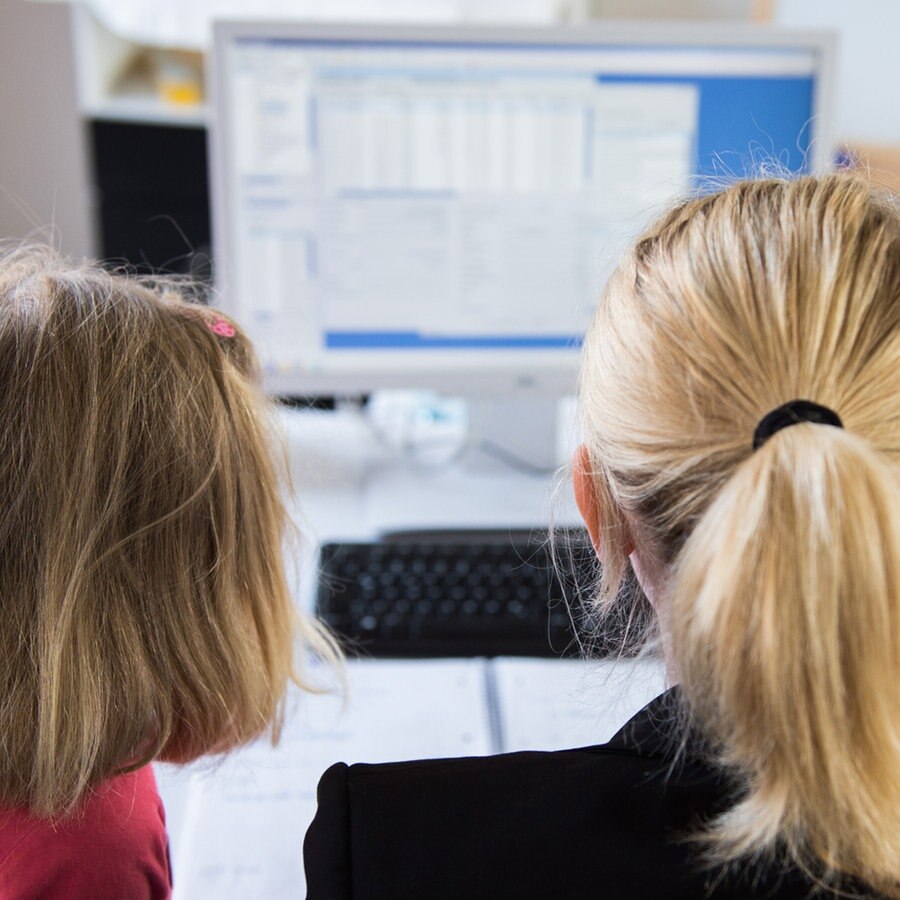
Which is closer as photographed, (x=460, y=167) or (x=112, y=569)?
(x=112, y=569)

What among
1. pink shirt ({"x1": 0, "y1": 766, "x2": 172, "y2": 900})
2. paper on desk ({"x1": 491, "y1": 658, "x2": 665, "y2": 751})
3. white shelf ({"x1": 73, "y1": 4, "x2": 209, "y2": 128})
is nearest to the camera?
pink shirt ({"x1": 0, "y1": 766, "x2": 172, "y2": 900})

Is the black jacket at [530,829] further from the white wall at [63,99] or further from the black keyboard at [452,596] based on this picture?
the white wall at [63,99]

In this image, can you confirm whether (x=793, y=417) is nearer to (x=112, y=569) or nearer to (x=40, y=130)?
(x=112, y=569)

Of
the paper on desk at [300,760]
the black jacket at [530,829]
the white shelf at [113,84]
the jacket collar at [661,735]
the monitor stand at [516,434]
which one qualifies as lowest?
the paper on desk at [300,760]

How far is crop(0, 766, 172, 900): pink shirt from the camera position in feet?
1.49

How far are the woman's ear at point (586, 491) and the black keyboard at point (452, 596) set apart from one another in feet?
0.52

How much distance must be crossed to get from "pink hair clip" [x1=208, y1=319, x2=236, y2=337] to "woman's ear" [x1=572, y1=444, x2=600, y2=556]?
0.20 meters

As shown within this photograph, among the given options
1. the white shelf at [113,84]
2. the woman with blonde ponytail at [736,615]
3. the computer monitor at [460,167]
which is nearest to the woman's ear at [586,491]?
the woman with blonde ponytail at [736,615]

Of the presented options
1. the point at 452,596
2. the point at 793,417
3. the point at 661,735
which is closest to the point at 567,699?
the point at 452,596

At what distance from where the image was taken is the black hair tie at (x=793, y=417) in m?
0.35

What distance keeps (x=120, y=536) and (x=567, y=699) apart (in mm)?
318

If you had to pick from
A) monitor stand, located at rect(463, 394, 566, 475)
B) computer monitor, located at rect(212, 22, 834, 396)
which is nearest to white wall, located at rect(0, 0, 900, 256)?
computer monitor, located at rect(212, 22, 834, 396)

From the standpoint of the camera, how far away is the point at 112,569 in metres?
0.47

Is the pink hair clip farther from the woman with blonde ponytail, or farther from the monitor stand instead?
the monitor stand
